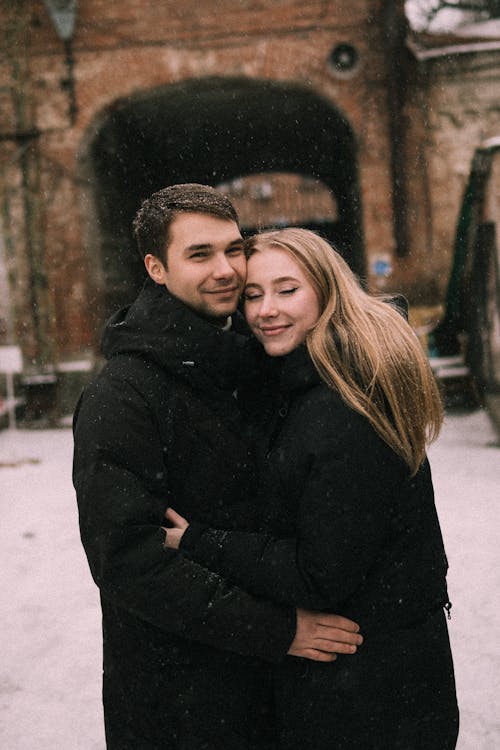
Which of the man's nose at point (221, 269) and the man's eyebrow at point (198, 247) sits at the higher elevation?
the man's eyebrow at point (198, 247)

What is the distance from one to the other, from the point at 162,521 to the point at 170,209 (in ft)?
2.76

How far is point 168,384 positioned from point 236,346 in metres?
0.23

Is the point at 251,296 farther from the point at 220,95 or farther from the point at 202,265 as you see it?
the point at 220,95

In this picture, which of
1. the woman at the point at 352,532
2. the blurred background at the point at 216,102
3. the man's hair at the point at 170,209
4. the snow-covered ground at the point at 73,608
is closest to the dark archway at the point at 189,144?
the blurred background at the point at 216,102

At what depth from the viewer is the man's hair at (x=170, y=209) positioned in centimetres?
193

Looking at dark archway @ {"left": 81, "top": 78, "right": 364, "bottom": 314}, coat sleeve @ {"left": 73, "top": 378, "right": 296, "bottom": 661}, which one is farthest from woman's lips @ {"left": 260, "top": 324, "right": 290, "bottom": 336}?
dark archway @ {"left": 81, "top": 78, "right": 364, "bottom": 314}

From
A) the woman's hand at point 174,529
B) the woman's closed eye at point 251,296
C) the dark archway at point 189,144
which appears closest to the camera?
the woman's hand at point 174,529

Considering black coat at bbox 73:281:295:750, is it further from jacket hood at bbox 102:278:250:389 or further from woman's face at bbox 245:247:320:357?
woman's face at bbox 245:247:320:357

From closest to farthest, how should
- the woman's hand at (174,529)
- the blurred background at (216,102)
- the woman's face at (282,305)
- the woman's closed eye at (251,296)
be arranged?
the woman's hand at (174,529)
the woman's face at (282,305)
the woman's closed eye at (251,296)
the blurred background at (216,102)

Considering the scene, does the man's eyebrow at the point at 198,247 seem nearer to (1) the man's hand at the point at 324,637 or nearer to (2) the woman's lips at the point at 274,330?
(2) the woman's lips at the point at 274,330

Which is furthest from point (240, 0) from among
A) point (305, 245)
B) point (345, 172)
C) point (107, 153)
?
point (305, 245)

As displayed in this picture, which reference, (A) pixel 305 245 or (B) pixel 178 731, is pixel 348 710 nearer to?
(B) pixel 178 731

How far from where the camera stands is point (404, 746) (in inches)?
68.5

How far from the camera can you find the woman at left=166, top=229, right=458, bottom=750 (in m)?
1.63
